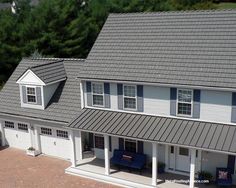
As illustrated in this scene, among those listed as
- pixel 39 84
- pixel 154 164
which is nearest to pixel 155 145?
pixel 154 164

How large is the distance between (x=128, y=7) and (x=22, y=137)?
1026 inches

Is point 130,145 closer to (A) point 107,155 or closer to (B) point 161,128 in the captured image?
(A) point 107,155

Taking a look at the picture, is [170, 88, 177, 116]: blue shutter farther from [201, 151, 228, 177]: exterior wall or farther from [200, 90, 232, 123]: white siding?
[201, 151, 228, 177]: exterior wall

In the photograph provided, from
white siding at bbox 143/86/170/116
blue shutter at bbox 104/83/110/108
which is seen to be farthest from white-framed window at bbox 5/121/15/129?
white siding at bbox 143/86/170/116

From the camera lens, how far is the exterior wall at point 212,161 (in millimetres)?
17672

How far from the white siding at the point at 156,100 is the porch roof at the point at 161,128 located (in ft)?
1.21

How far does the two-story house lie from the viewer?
17141 millimetres

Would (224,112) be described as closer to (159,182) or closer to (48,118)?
(159,182)

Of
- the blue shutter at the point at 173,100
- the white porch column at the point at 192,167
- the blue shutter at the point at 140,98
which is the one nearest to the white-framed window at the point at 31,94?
the blue shutter at the point at 140,98

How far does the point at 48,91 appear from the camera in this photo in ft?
72.5

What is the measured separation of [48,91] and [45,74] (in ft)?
3.55

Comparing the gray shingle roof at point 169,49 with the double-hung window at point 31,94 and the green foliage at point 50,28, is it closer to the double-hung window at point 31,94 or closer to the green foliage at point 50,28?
the double-hung window at point 31,94

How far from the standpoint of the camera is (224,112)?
17047mm

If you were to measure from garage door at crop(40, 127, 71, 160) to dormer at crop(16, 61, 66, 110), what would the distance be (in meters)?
1.66
